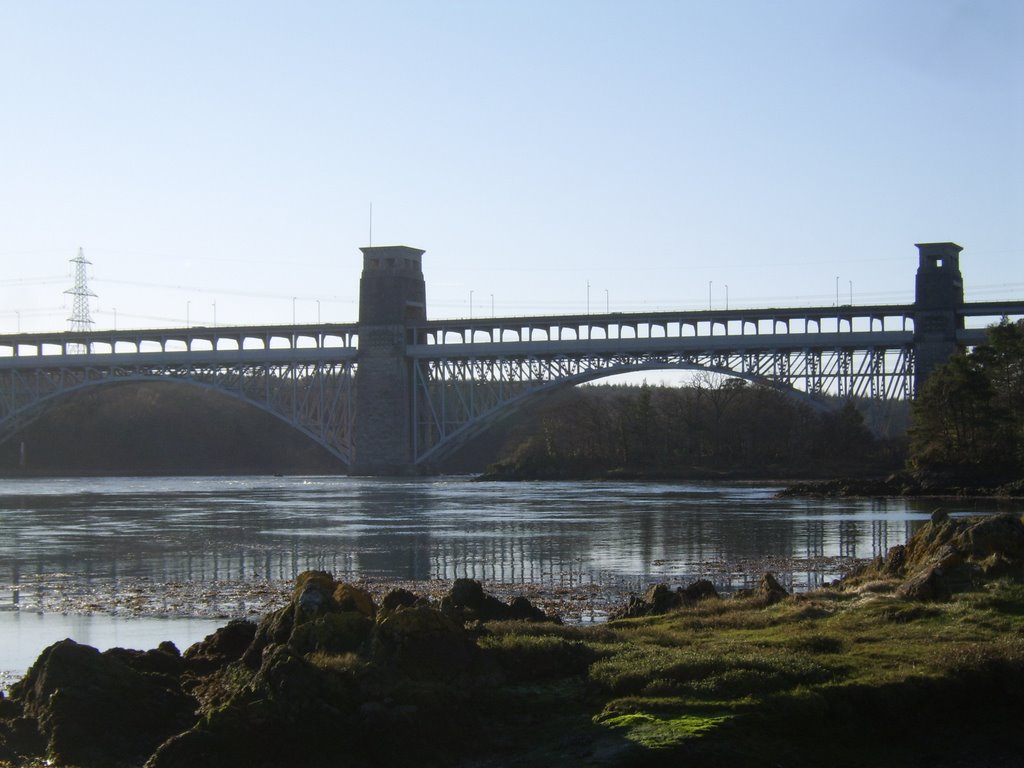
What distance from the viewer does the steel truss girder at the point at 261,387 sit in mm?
105125

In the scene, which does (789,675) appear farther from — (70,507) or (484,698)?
(70,507)

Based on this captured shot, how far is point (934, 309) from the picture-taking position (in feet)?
278

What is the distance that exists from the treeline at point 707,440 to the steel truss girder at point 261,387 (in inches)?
534

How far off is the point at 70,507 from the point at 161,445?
75.2 metres

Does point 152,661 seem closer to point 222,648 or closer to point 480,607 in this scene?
point 222,648

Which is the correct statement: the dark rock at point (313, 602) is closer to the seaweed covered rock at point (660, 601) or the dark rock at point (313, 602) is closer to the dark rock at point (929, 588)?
the seaweed covered rock at point (660, 601)

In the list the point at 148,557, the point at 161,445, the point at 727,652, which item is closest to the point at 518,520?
the point at 148,557

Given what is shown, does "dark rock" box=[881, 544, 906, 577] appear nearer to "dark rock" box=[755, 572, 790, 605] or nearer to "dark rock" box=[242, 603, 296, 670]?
"dark rock" box=[755, 572, 790, 605]

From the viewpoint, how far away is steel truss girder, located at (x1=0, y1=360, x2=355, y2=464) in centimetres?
10512

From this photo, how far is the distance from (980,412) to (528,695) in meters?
56.3

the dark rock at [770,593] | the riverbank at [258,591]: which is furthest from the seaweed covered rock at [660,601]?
the riverbank at [258,591]

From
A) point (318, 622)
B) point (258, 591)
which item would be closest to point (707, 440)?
point (258, 591)

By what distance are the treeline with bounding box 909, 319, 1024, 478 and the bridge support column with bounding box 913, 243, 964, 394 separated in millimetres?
16001

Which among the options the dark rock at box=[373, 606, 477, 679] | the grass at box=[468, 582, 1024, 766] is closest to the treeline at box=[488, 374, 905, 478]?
the grass at box=[468, 582, 1024, 766]
